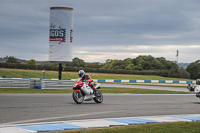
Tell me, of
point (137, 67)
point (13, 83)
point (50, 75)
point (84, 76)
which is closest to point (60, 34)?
point (13, 83)

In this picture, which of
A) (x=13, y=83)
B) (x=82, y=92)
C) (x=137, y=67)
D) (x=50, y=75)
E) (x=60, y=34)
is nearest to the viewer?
(x=82, y=92)

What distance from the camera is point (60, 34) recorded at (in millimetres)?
34719

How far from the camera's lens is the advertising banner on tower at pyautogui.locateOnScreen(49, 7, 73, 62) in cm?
3434

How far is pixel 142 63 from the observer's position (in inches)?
3802

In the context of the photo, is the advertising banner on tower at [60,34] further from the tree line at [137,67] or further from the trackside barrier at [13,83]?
the tree line at [137,67]

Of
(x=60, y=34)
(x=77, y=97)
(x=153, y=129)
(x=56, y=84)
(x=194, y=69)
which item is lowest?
(x=153, y=129)

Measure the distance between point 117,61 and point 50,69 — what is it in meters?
37.1

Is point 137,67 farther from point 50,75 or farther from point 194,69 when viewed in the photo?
point 50,75

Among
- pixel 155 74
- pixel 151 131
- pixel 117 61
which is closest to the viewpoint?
pixel 151 131

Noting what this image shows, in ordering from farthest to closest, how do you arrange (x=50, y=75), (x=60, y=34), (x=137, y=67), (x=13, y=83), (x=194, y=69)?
1. (x=194, y=69)
2. (x=137, y=67)
3. (x=50, y=75)
4. (x=60, y=34)
5. (x=13, y=83)

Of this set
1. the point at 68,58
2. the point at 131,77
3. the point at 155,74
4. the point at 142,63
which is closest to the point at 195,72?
the point at 142,63

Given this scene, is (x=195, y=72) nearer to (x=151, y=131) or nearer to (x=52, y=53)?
(x=52, y=53)

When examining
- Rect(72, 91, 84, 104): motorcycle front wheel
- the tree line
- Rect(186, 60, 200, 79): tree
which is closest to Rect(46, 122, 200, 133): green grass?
Rect(72, 91, 84, 104): motorcycle front wheel

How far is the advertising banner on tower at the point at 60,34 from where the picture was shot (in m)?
34.3
